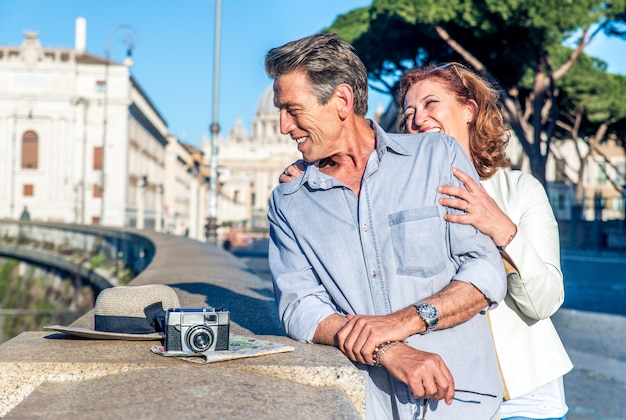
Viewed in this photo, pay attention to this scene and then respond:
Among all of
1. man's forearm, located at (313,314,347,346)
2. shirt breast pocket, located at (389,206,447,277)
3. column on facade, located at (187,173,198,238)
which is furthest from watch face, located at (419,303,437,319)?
column on facade, located at (187,173,198,238)

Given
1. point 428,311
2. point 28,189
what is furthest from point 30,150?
point 428,311

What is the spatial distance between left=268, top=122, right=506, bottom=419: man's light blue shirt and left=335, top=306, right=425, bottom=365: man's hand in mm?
64

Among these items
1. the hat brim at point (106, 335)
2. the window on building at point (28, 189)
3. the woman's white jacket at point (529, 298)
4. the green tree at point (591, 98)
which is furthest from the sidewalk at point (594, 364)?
the window on building at point (28, 189)

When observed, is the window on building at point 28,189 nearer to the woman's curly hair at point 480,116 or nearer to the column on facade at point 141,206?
the column on facade at point 141,206

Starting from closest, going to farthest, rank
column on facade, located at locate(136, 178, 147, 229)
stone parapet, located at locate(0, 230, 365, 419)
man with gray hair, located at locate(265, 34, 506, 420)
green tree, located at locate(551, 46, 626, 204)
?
stone parapet, located at locate(0, 230, 365, 419)
man with gray hair, located at locate(265, 34, 506, 420)
column on facade, located at locate(136, 178, 147, 229)
green tree, located at locate(551, 46, 626, 204)

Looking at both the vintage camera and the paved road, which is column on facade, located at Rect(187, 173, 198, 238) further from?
the vintage camera

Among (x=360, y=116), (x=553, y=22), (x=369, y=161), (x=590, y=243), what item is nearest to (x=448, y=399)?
(x=369, y=161)

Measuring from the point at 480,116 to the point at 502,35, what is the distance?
20.5m

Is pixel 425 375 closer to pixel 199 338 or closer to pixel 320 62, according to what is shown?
pixel 199 338

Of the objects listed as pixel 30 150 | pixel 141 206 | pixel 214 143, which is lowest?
pixel 141 206

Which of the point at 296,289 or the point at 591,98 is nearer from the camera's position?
the point at 296,289

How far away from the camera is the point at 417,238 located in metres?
2.03

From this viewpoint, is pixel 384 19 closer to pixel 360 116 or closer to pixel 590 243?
pixel 590 243

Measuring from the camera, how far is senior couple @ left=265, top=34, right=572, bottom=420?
78.7 inches
